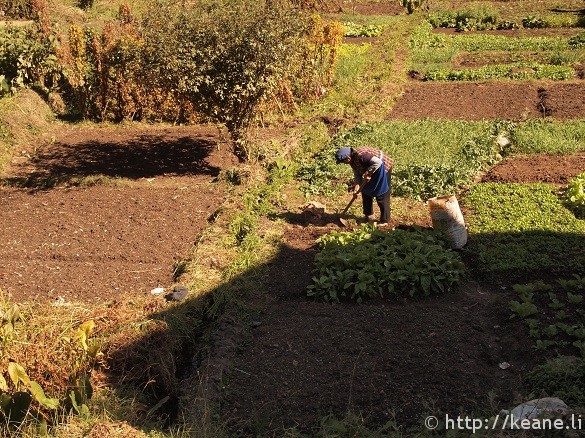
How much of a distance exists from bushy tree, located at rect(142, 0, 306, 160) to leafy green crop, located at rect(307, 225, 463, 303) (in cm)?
383

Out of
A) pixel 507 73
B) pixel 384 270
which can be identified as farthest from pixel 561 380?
pixel 507 73

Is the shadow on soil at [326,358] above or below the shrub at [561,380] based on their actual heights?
below

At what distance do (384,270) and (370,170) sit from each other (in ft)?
5.12

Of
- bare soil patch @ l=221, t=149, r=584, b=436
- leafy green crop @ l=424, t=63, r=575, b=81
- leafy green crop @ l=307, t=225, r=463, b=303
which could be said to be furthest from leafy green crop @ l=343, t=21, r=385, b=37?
bare soil patch @ l=221, t=149, r=584, b=436

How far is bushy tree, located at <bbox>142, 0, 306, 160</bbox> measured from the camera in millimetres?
9797

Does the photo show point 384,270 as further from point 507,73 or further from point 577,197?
point 507,73

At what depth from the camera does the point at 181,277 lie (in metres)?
7.62

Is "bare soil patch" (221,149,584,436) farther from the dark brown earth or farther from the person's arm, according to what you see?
the person's arm

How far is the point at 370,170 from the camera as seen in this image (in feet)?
26.8

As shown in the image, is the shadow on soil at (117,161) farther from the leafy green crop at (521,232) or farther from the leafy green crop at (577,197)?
the leafy green crop at (577,197)

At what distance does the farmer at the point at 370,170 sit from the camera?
26.9 ft

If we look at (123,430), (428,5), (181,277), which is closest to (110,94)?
(181,277)

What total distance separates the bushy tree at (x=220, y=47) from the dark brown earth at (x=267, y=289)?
1.59m

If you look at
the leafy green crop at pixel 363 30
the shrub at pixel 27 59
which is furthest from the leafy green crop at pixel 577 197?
the leafy green crop at pixel 363 30
